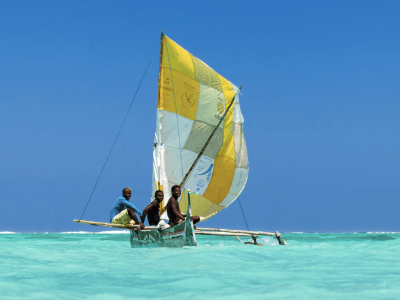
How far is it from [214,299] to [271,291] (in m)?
0.90

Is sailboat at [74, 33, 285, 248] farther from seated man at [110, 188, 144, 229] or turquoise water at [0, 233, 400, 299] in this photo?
turquoise water at [0, 233, 400, 299]

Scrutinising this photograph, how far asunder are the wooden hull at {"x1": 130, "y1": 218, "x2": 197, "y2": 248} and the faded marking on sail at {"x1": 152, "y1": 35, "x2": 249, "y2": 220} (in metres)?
1.65

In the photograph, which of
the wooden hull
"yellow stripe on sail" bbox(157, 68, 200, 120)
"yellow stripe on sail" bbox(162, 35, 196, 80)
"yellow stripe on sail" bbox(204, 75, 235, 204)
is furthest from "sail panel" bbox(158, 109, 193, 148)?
the wooden hull

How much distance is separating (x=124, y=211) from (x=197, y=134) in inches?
203

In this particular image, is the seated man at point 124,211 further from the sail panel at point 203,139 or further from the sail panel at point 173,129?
the sail panel at point 203,139

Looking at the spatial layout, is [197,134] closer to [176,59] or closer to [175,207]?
[176,59]

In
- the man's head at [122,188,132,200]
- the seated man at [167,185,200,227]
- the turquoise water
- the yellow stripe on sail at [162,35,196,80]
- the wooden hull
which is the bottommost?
the turquoise water

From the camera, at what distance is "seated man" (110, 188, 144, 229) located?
44.3ft

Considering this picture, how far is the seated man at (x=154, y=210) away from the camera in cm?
1390

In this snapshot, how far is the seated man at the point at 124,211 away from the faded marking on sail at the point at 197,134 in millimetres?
1478

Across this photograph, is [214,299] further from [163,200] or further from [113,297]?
[163,200]

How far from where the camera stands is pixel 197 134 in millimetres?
17422

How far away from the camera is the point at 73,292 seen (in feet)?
19.2

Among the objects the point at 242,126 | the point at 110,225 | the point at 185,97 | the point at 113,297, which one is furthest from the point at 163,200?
the point at 113,297
